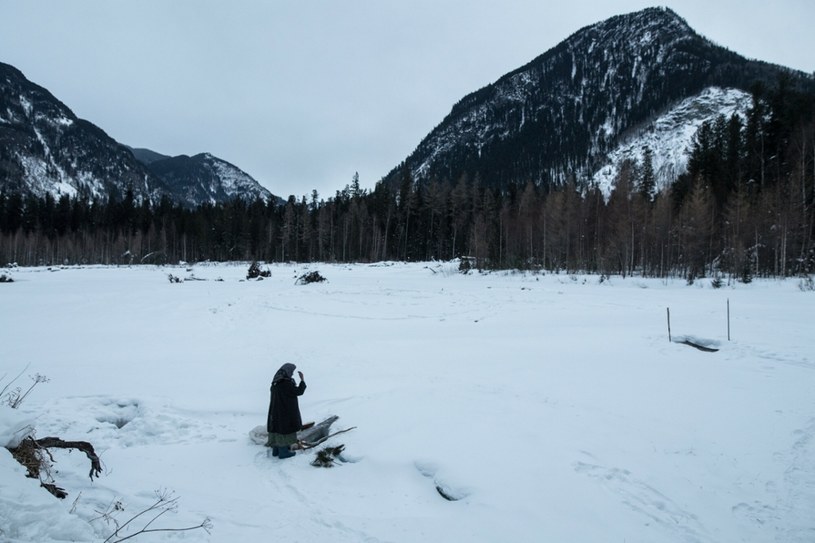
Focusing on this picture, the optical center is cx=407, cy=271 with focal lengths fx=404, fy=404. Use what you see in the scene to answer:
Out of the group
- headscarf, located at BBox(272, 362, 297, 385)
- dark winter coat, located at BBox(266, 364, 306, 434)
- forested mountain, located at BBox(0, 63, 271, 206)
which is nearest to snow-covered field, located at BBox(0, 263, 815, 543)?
dark winter coat, located at BBox(266, 364, 306, 434)

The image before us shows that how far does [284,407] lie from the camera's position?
6375mm

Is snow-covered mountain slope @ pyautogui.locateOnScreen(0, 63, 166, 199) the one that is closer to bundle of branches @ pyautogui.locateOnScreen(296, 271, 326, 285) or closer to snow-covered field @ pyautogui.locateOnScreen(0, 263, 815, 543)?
bundle of branches @ pyautogui.locateOnScreen(296, 271, 326, 285)

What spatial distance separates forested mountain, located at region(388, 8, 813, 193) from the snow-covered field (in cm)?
9318

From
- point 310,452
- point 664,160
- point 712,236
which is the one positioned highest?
point 664,160

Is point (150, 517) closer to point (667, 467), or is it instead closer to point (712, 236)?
point (667, 467)

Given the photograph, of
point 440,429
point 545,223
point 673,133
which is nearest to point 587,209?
point 545,223

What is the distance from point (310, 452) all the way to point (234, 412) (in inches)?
97.8

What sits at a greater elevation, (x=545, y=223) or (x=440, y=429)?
(x=545, y=223)

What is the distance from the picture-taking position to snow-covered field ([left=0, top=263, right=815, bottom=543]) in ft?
14.5

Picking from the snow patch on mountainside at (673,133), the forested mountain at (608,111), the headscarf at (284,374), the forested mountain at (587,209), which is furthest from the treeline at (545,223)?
the snow patch on mountainside at (673,133)

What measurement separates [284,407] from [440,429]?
8.40ft

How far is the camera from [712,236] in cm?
3516

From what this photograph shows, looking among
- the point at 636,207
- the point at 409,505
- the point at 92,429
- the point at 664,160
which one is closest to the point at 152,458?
the point at 92,429

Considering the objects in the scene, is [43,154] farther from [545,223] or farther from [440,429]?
[440,429]
